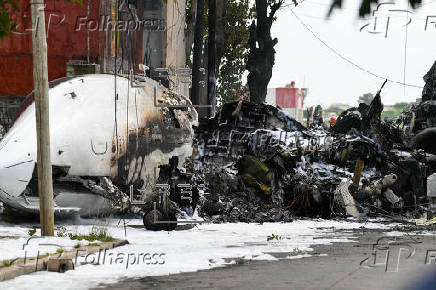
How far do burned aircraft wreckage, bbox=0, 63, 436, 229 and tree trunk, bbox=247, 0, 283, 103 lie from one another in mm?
11714

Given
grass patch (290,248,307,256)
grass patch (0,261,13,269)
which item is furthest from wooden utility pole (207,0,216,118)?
grass patch (0,261,13,269)

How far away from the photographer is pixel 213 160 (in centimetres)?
2188

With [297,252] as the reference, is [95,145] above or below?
above

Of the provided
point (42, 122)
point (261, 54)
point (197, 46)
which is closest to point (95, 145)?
point (42, 122)

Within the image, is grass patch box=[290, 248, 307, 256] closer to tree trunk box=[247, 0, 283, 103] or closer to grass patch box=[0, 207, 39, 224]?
grass patch box=[0, 207, 39, 224]

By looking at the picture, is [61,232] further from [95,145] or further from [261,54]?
[261,54]

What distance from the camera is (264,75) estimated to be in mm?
40406

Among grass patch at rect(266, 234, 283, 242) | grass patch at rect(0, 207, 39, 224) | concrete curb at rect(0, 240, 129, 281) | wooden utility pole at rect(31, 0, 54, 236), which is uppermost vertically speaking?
wooden utility pole at rect(31, 0, 54, 236)

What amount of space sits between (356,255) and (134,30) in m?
20.7

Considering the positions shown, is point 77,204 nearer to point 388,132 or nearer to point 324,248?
point 324,248

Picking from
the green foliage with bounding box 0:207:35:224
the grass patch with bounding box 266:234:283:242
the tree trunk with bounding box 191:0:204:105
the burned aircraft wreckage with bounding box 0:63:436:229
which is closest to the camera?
the grass patch with bounding box 266:234:283:242

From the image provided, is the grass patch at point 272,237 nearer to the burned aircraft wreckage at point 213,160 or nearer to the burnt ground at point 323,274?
the burnt ground at point 323,274

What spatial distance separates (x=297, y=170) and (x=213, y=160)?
2562 millimetres

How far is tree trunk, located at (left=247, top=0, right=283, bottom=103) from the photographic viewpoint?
40.2 m
